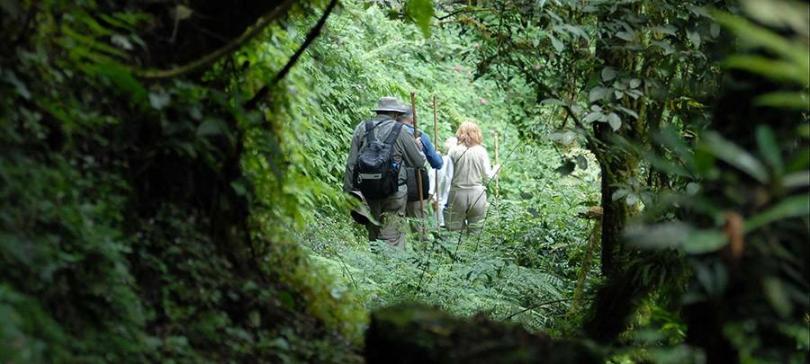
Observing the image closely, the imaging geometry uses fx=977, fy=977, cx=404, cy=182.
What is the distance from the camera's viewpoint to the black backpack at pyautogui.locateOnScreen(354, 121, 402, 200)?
37.0 feet

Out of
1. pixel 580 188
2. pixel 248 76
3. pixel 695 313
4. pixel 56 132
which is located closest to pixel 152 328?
pixel 56 132

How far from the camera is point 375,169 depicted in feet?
37.0

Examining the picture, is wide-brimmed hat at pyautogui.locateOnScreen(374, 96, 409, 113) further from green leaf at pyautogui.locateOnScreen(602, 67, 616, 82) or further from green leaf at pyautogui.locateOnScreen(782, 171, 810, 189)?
green leaf at pyautogui.locateOnScreen(782, 171, 810, 189)

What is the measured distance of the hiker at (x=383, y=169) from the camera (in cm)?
1128

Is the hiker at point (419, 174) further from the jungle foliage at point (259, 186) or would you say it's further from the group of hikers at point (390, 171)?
the jungle foliage at point (259, 186)

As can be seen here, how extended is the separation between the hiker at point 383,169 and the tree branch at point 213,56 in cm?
709

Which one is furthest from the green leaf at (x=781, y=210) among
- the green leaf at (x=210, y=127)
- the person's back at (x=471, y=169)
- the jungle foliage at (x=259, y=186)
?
the person's back at (x=471, y=169)

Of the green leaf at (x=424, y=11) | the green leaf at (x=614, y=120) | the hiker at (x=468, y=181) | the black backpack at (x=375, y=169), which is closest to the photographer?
the green leaf at (x=424, y=11)

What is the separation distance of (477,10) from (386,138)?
434 cm

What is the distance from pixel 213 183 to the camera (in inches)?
163

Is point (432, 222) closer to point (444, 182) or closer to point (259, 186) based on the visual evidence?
point (444, 182)

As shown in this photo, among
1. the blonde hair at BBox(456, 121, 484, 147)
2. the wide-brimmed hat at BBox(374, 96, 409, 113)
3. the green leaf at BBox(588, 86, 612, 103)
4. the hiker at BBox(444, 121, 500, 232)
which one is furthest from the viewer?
the blonde hair at BBox(456, 121, 484, 147)

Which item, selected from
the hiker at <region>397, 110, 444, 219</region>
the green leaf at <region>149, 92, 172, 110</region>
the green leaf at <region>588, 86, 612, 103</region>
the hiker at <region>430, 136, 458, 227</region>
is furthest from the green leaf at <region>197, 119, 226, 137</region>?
the hiker at <region>430, 136, 458, 227</region>

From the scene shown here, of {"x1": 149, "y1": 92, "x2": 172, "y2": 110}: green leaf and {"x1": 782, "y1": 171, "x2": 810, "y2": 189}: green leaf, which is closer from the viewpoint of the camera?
{"x1": 782, "y1": 171, "x2": 810, "y2": 189}: green leaf
